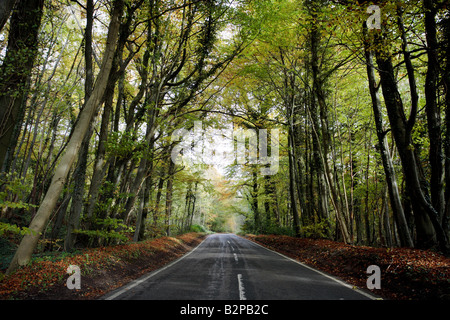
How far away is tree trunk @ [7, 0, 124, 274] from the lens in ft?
15.6

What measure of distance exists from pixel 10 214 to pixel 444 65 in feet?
62.6

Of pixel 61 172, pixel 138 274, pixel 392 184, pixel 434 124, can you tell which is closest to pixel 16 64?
pixel 61 172

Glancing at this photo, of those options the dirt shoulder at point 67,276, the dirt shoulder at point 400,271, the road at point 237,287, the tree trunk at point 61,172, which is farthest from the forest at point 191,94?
the road at point 237,287

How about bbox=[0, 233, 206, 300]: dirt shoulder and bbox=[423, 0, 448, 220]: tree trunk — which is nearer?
bbox=[0, 233, 206, 300]: dirt shoulder

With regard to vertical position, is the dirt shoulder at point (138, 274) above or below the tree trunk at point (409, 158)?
below

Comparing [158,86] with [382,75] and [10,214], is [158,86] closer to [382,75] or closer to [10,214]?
[382,75]

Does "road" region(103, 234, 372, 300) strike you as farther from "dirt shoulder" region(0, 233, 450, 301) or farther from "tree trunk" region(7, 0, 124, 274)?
"tree trunk" region(7, 0, 124, 274)

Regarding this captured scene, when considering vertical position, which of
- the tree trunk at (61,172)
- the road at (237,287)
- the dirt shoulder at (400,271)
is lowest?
the road at (237,287)

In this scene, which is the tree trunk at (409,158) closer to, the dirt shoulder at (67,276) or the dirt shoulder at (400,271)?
the dirt shoulder at (400,271)

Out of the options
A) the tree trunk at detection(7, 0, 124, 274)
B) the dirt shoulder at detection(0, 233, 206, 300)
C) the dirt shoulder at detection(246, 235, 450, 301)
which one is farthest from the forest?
the dirt shoulder at detection(246, 235, 450, 301)

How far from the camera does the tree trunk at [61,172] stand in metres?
4.76

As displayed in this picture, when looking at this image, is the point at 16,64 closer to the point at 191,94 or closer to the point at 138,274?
the point at 191,94

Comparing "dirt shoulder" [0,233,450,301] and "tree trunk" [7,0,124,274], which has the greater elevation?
"tree trunk" [7,0,124,274]
